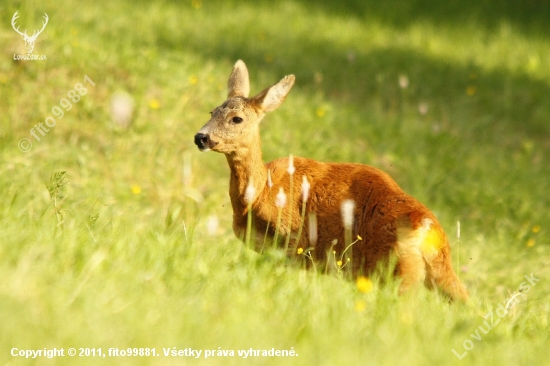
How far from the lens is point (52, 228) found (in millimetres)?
4176

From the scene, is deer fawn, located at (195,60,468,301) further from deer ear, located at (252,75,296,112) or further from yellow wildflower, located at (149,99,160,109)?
yellow wildflower, located at (149,99,160,109)

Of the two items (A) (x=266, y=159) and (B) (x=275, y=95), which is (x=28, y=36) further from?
(B) (x=275, y=95)

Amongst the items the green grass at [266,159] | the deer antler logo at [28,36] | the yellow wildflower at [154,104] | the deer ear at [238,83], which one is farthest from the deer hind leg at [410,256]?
the deer antler logo at [28,36]

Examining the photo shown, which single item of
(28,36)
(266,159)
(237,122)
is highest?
(28,36)

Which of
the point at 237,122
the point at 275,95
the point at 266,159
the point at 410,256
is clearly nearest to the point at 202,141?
the point at 237,122

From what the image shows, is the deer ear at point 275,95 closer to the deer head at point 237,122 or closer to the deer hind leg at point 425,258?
the deer head at point 237,122

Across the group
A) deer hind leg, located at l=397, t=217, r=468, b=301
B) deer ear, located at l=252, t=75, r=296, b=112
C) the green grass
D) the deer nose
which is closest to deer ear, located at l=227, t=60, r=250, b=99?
deer ear, located at l=252, t=75, r=296, b=112

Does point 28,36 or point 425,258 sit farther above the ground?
point 28,36

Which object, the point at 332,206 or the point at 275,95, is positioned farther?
the point at 275,95

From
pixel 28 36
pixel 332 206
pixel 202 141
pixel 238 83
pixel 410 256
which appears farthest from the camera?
pixel 28 36

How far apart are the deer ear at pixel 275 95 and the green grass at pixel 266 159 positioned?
3.65ft

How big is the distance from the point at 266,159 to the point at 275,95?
8.63ft

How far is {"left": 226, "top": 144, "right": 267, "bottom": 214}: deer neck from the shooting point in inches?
227

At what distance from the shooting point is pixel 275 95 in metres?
6.01
